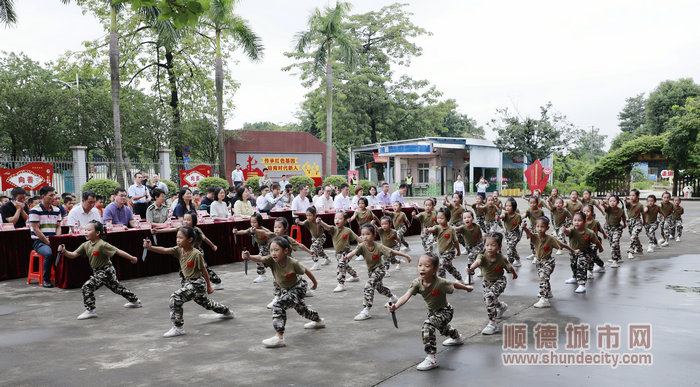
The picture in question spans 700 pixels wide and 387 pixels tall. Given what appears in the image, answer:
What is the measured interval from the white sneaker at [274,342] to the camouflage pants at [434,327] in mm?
1658

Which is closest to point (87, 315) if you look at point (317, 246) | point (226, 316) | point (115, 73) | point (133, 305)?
point (133, 305)

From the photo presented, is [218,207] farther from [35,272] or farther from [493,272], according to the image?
[493,272]

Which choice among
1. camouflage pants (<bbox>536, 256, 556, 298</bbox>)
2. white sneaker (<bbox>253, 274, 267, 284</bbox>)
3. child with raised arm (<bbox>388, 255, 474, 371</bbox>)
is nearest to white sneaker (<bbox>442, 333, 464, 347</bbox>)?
child with raised arm (<bbox>388, 255, 474, 371</bbox>)

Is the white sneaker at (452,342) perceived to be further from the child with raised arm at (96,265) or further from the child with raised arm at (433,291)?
the child with raised arm at (96,265)

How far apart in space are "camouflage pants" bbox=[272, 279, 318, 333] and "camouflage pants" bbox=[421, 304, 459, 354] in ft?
5.24

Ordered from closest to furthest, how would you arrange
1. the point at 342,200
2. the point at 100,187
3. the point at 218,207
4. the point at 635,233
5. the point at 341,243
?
the point at 341,243 < the point at 218,207 < the point at 635,233 < the point at 342,200 < the point at 100,187

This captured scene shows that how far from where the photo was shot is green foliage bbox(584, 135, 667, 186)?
3375cm

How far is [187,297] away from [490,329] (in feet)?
12.3

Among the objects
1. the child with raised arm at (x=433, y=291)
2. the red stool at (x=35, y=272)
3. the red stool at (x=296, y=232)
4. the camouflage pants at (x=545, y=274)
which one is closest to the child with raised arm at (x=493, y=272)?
the child with raised arm at (x=433, y=291)

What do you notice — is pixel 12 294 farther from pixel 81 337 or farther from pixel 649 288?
pixel 649 288

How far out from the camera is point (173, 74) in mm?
29766

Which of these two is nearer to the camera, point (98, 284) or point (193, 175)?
point (98, 284)

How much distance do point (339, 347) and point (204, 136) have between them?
989 inches

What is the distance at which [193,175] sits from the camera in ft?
76.3
